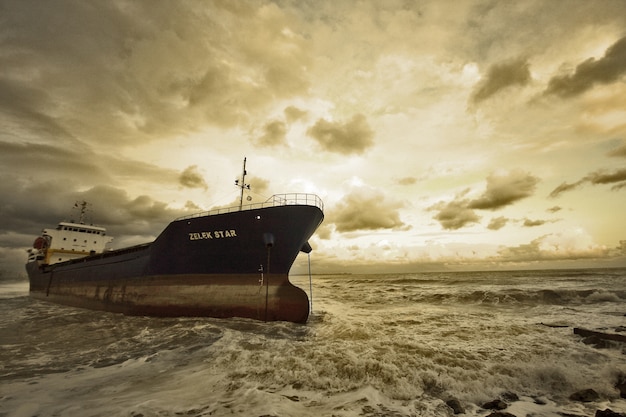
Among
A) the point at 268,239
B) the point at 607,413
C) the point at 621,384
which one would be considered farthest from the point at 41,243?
the point at 621,384

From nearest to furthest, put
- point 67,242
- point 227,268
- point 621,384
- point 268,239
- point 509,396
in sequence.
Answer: point 509,396 → point 621,384 → point 268,239 → point 227,268 → point 67,242

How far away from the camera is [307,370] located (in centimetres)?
671

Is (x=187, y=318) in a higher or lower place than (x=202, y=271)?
lower

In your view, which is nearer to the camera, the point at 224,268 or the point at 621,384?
the point at 621,384

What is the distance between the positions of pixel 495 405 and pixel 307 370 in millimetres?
3891

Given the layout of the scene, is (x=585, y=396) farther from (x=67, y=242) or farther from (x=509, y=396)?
(x=67, y=242)

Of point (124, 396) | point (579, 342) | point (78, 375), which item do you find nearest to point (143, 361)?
point (78, 375)

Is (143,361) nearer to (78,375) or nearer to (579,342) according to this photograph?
(78,375)

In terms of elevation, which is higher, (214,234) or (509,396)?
(214,234)

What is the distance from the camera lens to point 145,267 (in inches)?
663

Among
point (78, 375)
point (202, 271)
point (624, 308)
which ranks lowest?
point (624, 308)

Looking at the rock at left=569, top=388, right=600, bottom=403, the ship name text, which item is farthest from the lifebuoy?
the rock at left=569, top=388, right=600, bottom=403

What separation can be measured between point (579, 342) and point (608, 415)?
21.3 feet

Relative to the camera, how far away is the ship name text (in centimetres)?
1408
